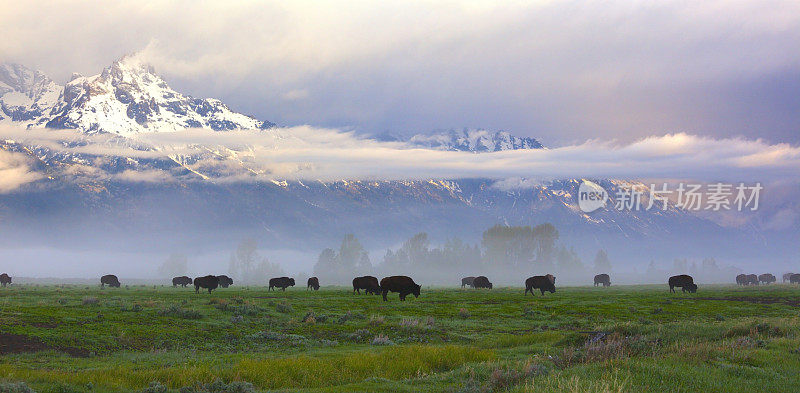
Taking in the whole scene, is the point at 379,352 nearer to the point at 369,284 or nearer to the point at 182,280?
the point at 369,284

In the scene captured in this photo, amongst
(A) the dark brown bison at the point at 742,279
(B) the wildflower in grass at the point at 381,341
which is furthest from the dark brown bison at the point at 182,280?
(A) the dark brown bison at the point at 742,279

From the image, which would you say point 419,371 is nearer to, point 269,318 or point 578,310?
point 269,318

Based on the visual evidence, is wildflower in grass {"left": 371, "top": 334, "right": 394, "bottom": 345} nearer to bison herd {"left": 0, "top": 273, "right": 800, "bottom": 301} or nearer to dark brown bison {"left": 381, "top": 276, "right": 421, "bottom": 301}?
bison herd {"left": 0, "top": 273, "right": 800, "bottom": 301}

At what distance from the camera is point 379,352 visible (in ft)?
90.6

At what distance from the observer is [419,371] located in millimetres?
23078

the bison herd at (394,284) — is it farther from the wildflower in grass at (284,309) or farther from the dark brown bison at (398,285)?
the wildflower in grass at (284,309)

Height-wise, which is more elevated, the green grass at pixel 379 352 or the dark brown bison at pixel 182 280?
the dark brown bison at pixel 182 280

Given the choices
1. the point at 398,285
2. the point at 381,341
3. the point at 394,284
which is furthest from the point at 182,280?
the point at 381,341

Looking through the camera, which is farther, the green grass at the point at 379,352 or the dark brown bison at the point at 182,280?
the dark brown bison at the point at 182,280

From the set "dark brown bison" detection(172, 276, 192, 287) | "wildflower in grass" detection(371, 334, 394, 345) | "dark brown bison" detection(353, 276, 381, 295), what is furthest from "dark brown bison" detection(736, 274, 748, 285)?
"wildflower in grass" detection(371, 334, 394, 345)


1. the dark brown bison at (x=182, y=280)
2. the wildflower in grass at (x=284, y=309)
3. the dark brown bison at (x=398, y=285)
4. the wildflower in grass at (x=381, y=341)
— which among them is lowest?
the wildflower in grass at (x=381, y=341)

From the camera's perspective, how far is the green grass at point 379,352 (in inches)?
750

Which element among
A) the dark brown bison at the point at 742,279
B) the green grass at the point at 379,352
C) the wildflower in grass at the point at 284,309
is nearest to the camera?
the green grass at the point at 379,352

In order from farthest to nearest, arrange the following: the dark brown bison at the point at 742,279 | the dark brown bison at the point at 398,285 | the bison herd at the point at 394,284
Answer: the dark brown bison at the point at 742,279
the bison herd at the point at 394,284
the dark brown bison at the point at 398,285
